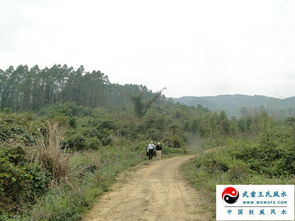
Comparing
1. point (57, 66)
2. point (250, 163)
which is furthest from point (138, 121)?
point (57, 66)

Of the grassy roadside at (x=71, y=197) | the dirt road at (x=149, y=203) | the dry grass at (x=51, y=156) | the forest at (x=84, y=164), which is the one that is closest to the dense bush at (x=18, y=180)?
the forest at (x=84, y=164)

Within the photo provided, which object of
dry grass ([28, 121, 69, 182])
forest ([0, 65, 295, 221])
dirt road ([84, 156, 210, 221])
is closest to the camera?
dirt road ([84, 156, 210, 221])

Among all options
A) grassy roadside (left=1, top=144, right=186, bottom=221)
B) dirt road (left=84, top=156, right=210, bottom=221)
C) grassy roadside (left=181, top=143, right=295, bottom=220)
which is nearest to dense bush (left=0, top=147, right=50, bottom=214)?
grassy roadside (left=1, top=144, right=186, bottom=221)

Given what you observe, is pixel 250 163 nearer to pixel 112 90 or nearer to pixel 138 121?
pixel 138 121

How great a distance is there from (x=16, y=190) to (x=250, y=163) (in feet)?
30.2

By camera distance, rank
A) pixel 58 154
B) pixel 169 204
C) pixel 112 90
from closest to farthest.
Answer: pixel 169 204, pixel 58 154, pixel 112 90

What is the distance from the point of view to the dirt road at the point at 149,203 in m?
5.86

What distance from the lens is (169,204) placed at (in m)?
6.69

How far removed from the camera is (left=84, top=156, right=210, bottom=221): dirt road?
5863 mm

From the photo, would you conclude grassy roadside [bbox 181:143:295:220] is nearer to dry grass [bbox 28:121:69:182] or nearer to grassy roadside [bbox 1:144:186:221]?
grassy roadside [bbox 1:144:186:221]

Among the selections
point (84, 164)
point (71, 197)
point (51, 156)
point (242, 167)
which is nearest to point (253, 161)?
point (242, 167)

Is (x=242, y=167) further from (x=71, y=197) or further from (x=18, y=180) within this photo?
(x=18, y=180)

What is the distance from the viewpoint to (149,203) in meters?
6.88

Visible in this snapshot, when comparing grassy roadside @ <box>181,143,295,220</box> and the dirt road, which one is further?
grassy roadside @ <box>181,143,295,220</box>
